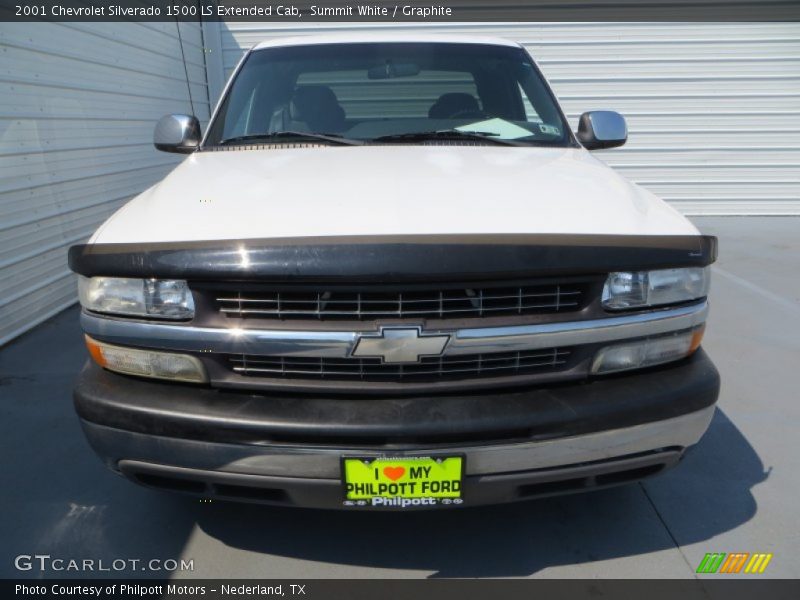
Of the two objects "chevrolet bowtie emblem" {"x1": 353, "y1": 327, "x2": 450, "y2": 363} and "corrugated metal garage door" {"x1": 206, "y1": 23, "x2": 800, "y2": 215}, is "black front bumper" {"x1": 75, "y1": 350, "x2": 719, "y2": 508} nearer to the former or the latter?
"chevrolet bowtie emblem" {"x1": 353, "y1": 327, "x2": 450, "y2": 363}

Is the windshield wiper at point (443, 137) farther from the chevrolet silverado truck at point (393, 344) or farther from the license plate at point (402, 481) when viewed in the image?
the license plate at point (402, 481)

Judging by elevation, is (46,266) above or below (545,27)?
below

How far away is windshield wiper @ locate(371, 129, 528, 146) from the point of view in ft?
9.26

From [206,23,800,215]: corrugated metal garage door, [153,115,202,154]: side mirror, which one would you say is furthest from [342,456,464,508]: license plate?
[206,23,800,215]: corrugated metal garage door

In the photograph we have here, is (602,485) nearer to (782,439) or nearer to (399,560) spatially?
(399,560)

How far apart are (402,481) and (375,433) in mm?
170

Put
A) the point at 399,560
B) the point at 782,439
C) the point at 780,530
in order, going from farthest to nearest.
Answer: the point at 782,439 < the point at 780,530 < the point at 399,560

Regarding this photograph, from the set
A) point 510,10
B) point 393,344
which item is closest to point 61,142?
point 393,344

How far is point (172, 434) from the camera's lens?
1804mm

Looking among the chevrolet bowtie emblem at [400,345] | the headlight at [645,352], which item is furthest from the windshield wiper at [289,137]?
the headlight at [645,352]

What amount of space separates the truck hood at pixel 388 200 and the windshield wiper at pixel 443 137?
0.25 metres

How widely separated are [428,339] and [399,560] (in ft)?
2.97

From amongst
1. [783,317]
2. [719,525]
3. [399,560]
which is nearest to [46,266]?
[399,560]

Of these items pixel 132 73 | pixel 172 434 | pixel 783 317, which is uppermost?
pixel 132 73
